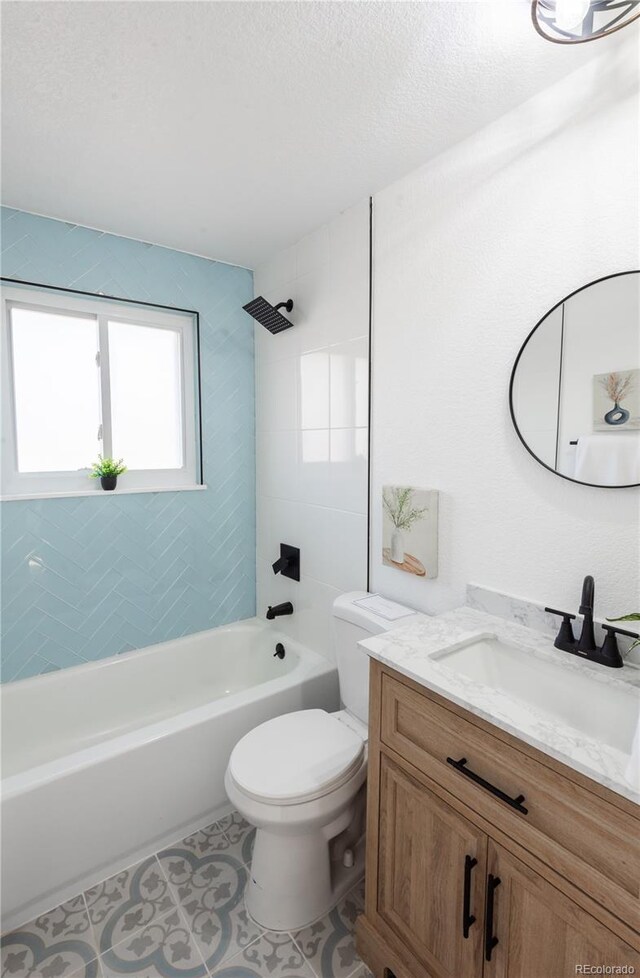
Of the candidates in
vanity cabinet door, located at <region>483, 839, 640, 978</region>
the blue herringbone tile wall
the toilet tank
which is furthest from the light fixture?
the blue herringbone tile wall

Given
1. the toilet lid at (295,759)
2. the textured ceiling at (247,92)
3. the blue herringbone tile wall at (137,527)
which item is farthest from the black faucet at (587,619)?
the blue herringbone tile wall at (137,527)

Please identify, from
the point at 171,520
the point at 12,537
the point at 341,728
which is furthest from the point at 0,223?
the point at 341,728

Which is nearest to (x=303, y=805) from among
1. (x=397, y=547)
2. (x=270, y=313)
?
(x=397, y=547)

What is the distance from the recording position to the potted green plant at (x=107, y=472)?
2.17 metres

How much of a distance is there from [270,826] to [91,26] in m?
2.10

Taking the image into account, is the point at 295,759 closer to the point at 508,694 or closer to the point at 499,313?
the point at 508,694

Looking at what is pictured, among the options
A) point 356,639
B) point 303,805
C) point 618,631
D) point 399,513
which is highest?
point 399,513

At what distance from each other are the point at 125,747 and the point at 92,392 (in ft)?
5.09

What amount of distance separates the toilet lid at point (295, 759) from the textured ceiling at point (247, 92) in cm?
194

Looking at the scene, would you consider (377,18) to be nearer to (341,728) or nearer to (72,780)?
(341,728)

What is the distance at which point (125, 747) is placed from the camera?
5.23 feet

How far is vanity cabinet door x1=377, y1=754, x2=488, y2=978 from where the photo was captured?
993mm

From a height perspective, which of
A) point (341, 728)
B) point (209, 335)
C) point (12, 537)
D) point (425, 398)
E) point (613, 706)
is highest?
point (209, 335)

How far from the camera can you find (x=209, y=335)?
8.08 ft
